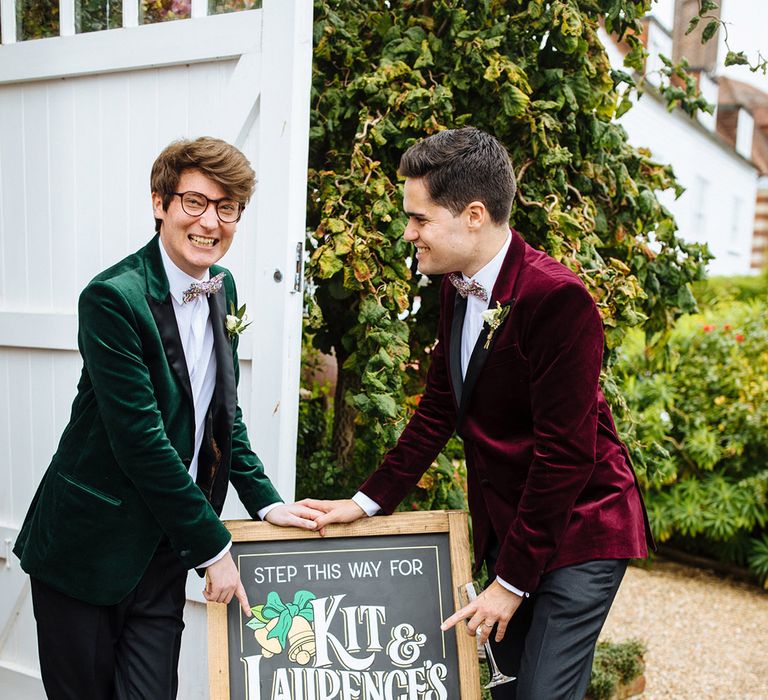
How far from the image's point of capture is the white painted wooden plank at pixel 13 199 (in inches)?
127

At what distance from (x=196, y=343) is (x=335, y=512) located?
0.60 metres

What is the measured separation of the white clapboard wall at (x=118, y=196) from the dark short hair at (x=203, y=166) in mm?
580

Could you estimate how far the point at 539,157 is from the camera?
10.5 ft

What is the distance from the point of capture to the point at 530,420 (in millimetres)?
2074

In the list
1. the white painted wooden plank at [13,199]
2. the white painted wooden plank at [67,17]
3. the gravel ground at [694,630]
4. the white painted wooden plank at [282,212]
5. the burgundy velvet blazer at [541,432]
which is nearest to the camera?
the burgundy velvet blazer at [541,432]

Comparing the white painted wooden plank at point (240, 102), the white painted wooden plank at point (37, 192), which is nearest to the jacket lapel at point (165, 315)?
the white painted wooden plank at point (240, 102)

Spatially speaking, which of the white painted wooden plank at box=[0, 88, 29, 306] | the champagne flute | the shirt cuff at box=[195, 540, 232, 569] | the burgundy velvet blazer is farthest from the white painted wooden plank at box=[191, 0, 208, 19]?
the champagne flute

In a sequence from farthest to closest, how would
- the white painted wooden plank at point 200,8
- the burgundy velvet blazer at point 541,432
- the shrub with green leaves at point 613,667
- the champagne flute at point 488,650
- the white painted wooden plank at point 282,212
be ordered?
the shrub with green leaves at point 613,667 → the white painted wooden plank at point 200,8 → the white painted wooden plank at point 282,212 → the champagne flute at point 488,650 → the burgundy velvet blazer at point 541,432

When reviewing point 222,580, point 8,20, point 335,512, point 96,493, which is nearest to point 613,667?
point 335,512

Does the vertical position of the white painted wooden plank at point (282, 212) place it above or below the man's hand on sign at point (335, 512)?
above

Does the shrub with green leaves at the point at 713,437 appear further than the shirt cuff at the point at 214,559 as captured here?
Yes

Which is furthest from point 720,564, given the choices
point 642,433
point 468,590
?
point 468,590

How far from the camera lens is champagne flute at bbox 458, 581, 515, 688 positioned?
7.04ft

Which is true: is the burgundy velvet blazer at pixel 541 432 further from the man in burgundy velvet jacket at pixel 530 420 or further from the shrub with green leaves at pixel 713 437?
the shrub with green leaves at pixel 713 437
